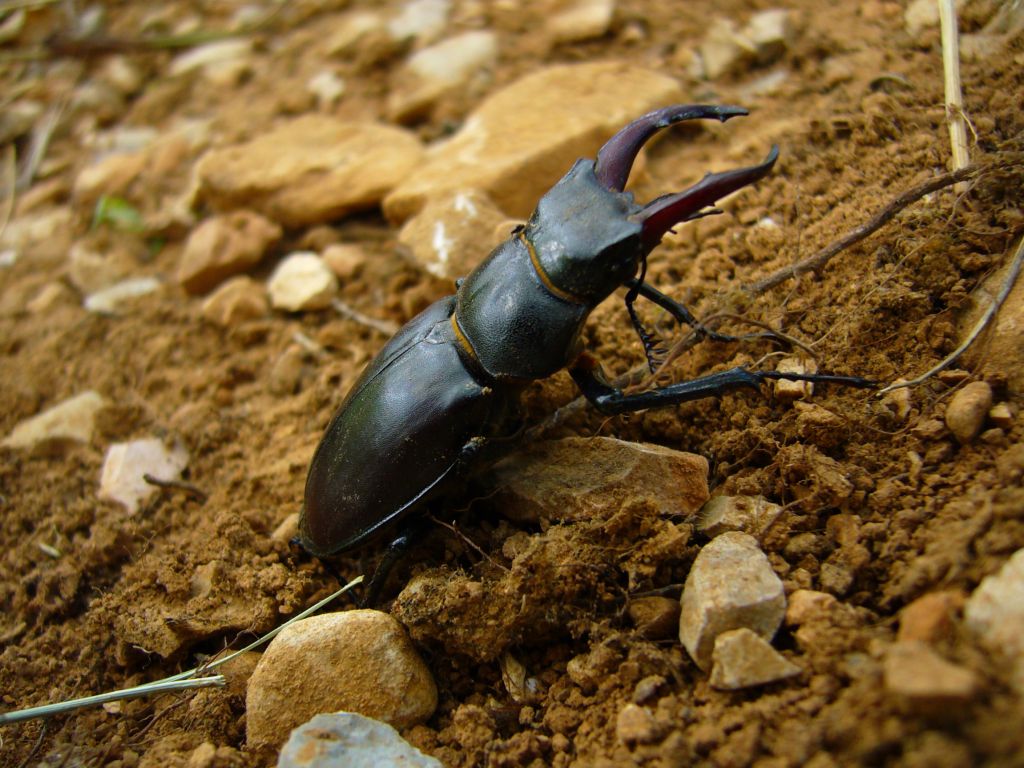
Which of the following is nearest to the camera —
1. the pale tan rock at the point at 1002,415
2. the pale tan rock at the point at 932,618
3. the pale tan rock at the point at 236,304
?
the pale tan rock at the point at 932,618

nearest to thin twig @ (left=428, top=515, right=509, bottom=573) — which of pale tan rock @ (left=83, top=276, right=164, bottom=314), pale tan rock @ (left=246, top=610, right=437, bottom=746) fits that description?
pale tan rock @ (left=246, top=610, right=437, bottom=746)

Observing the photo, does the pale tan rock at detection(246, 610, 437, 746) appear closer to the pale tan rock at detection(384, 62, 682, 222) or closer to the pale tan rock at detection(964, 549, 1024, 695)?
the pale tan rock at detection(964, 549, 1024, 695)

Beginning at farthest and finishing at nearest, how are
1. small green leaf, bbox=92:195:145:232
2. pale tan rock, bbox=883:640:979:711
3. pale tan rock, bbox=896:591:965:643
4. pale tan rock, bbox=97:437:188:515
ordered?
small green leaf, bbox=92:195:145:232 < pale tan rock, bbox=97:437:188:515 < pale tan rock, bbox=896:591:965:643 < pale tan rock, bbox=883:640:979:711

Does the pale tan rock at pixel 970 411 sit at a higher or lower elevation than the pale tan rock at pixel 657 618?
higher

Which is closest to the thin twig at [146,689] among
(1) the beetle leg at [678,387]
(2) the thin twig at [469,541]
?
(2) the thin twig at [469,541]

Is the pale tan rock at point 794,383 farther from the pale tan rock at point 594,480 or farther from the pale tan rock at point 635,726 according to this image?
the pale tan rock at point 635,726

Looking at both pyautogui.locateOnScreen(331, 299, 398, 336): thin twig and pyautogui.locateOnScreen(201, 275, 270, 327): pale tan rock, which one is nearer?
pyautogui.locateOnScreen(331, 299, 398, 336): thin twig

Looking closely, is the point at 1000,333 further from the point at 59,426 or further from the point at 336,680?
the point at 59,426
